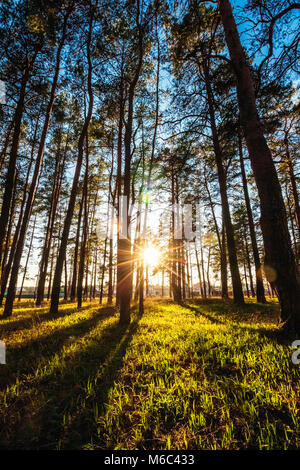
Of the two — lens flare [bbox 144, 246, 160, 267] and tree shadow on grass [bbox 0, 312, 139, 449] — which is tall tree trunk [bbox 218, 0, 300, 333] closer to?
tree shadow on grass [bbox 0, 312, 139, 449]

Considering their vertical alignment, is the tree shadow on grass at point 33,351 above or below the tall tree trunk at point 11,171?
below

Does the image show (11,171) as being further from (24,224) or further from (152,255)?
(152,255)

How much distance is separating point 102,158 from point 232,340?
13779mm

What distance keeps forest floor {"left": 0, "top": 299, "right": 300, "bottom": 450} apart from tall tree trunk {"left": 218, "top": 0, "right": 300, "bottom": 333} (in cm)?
87

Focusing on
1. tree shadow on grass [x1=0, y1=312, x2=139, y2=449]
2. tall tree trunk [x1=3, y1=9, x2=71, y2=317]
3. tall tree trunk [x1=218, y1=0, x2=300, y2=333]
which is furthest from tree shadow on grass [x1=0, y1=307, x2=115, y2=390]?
tall tree trunk [x1=218, y1=0, x2=300, y2=333]

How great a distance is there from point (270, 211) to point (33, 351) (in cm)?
565

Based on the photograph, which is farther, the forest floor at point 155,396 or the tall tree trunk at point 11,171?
the tall tree trunk at point 11,171

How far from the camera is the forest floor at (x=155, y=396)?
5.24ft

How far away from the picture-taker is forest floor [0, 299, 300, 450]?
1.60 m

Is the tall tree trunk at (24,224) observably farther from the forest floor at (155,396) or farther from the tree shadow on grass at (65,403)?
the tree shadow on grass at (65,403)

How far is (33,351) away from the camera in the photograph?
372cm

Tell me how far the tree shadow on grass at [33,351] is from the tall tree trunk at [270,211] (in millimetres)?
4626

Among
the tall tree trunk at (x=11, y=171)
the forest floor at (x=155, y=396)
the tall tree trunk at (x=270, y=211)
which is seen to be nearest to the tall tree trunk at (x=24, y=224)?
the tall tree trunk at (x=11, y=171)
